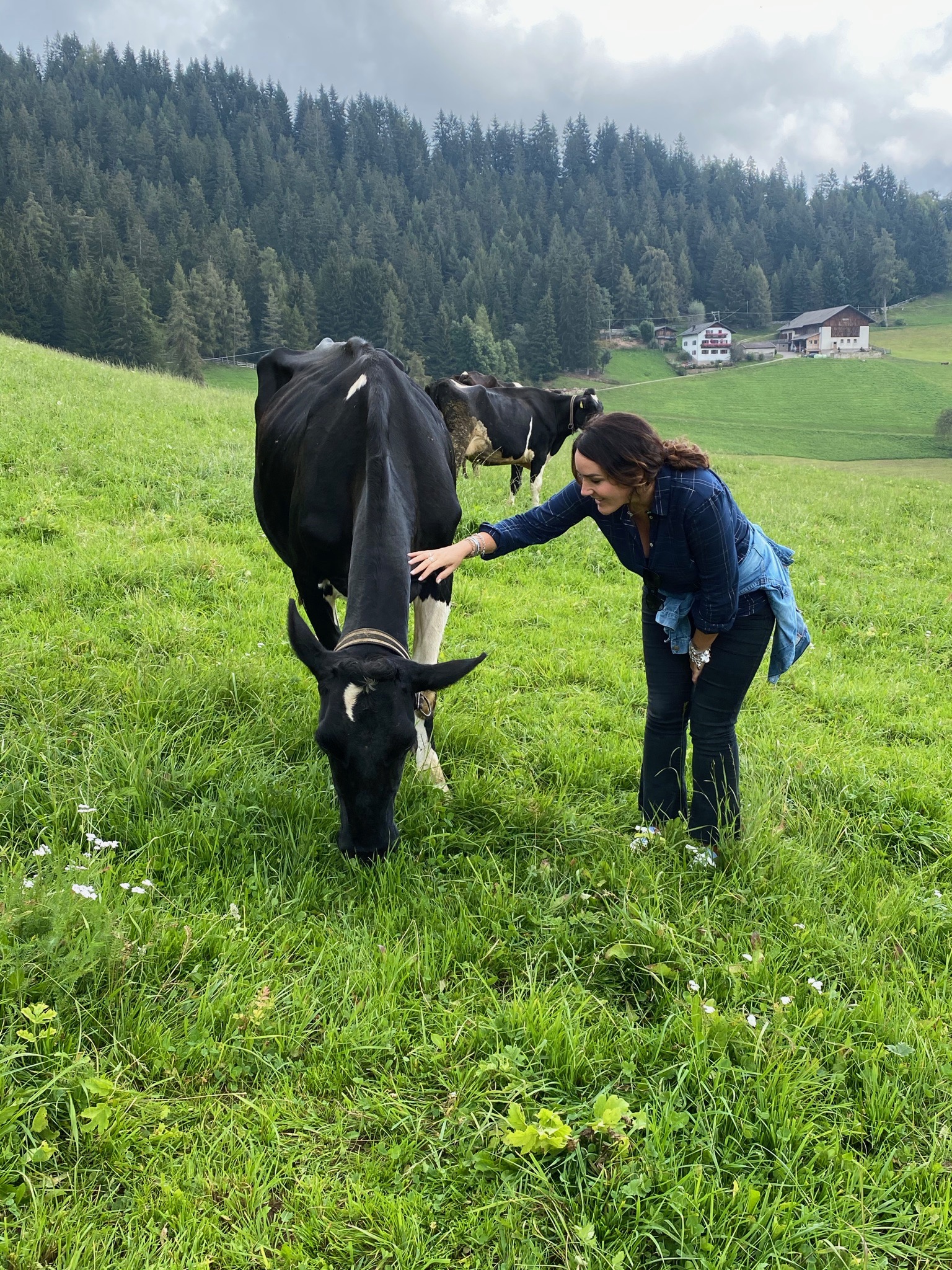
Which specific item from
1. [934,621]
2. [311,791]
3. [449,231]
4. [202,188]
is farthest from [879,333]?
[311,791]

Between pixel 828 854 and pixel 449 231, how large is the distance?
126783 mm

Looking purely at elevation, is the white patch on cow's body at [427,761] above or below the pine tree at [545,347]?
below

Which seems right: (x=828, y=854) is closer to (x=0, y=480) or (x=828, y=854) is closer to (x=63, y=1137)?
(x=63, y=1137)

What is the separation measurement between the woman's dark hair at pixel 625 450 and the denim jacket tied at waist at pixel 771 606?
0.68m

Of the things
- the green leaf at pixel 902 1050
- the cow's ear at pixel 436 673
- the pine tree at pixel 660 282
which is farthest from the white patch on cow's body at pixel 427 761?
the pine tree at pixel 660 282

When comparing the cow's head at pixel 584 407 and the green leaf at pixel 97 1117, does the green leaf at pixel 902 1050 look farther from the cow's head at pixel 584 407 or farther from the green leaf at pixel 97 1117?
the cow's head at pixel 584 407

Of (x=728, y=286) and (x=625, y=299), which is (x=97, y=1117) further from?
(x=728, y=286)

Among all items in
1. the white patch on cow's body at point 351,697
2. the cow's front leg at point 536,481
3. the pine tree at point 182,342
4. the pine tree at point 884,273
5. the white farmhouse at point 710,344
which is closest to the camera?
the white patch on cow's body at point 351,697

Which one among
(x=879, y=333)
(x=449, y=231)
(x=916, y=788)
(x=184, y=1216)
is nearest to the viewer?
(x=184, y=1216)

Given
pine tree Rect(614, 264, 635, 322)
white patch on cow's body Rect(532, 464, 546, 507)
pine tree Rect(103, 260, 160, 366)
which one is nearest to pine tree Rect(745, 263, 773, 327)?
pine tree Rect(614, 264, 635, 322)

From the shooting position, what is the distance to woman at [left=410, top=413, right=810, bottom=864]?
11.5 ft

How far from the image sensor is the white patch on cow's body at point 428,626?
203 inches

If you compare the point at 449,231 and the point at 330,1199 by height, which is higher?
the point at 449,231

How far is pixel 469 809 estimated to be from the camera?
425 centimetres
